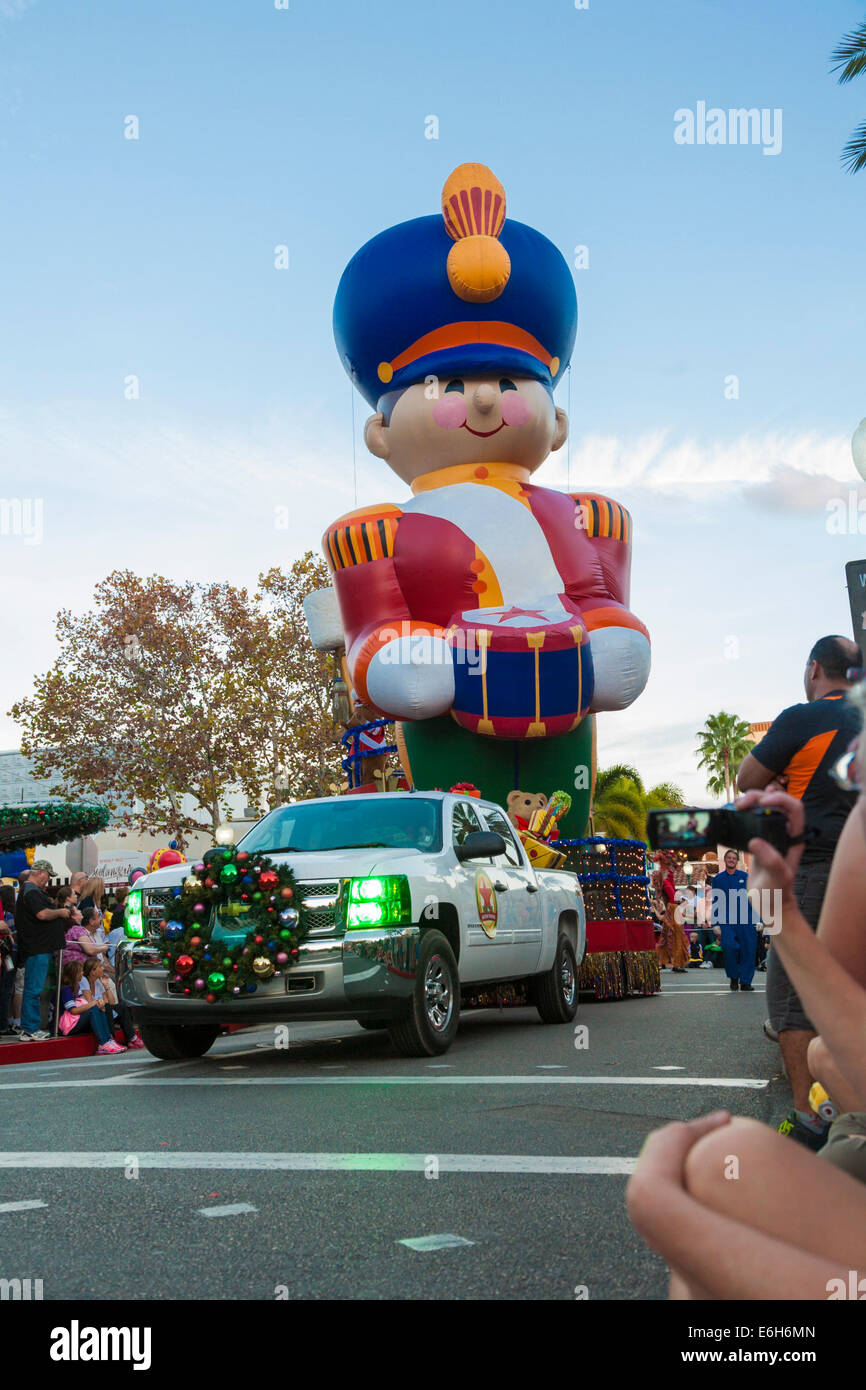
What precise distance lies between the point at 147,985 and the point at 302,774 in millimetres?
25919

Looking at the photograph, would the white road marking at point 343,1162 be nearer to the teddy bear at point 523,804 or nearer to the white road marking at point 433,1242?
the white road marking at point 433,1242

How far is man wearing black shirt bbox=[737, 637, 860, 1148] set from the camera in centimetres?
493

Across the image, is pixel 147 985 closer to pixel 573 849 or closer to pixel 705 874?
pixel 573 849

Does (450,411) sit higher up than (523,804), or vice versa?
(450,411)

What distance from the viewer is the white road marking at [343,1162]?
15.7 ft

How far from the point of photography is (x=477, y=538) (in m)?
15.0

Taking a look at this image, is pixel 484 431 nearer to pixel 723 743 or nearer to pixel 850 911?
pixel 850 911

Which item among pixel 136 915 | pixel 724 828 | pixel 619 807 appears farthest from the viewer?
pixel 619 807

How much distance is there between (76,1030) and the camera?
11883 mm

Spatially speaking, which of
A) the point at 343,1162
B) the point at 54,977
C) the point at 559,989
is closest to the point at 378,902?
the point at 343,1162

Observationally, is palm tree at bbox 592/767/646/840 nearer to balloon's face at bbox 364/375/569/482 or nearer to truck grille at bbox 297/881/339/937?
balloon's face at bbox 364/375/569/482

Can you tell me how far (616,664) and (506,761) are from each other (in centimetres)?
170

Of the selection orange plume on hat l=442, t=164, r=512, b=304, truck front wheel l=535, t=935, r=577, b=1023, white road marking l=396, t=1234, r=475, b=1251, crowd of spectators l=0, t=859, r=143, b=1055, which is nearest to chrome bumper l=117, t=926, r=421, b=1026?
truck front wheel l=535, t=935, r=577, b=1023
